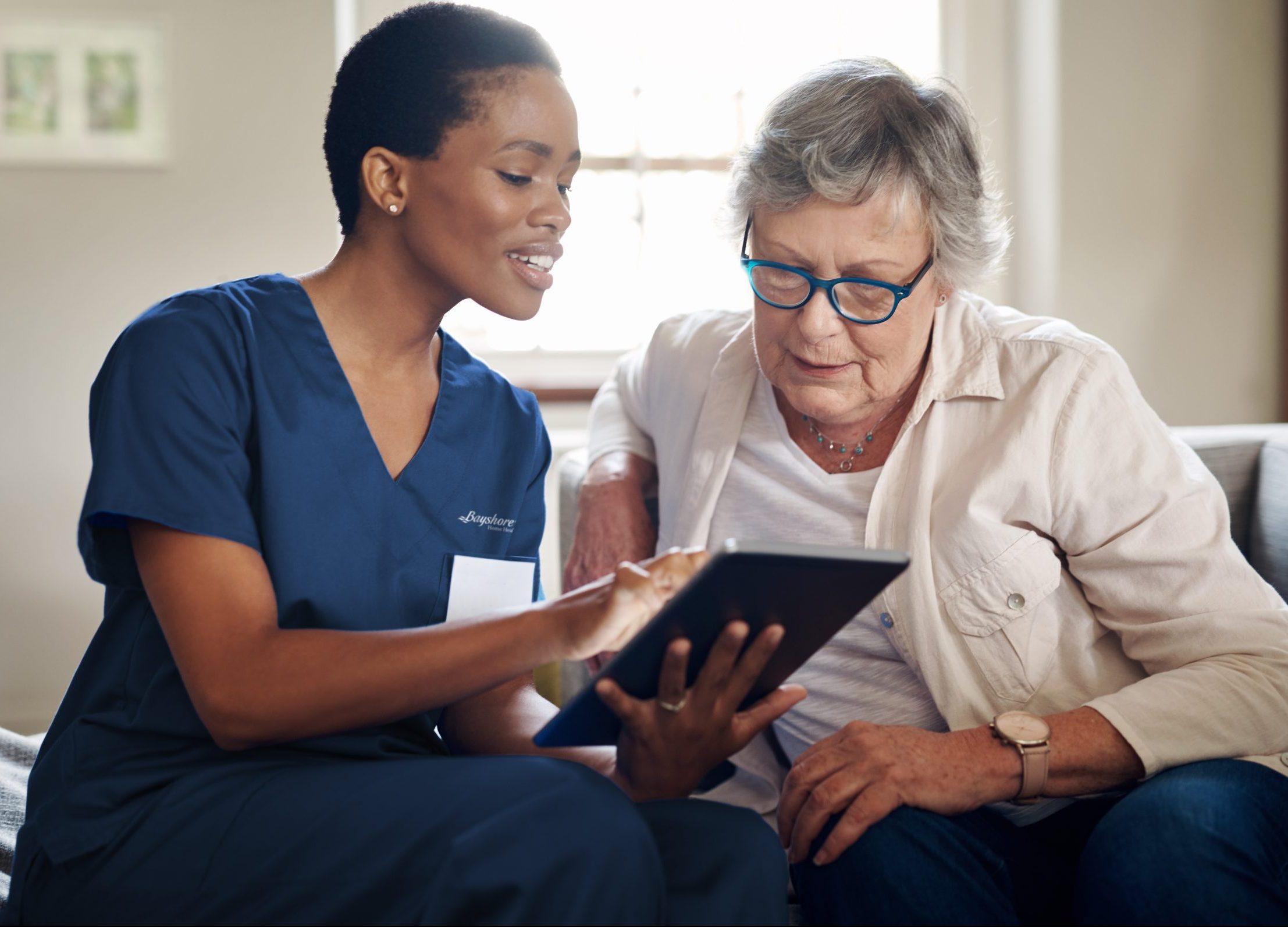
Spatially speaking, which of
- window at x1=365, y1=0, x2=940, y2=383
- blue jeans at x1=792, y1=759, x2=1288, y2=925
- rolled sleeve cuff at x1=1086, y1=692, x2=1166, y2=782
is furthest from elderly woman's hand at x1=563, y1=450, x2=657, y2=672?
window at x1=365, y1=0, x2=940, y2=383

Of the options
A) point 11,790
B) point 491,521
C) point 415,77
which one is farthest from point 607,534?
point 11,790

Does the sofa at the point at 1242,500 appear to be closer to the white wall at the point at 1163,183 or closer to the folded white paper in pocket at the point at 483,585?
the folded white paper in pocket at the point at 483,585

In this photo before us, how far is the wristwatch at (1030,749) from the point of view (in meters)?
1.17

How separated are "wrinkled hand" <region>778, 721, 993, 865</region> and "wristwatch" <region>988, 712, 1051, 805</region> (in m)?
0.03

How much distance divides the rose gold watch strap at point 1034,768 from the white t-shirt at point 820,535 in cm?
18

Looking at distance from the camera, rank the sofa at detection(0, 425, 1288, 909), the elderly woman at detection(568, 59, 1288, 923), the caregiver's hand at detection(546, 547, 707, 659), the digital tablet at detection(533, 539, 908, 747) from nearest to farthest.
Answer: the digital tablet at detection(533, 539, 908, 747) < the caregiver's hand at detection(546, 547, 707, 659) < the elderly woman at detection(568, 59, 1288, 923) < the sofa at detection(0, 425, 1288, 909)

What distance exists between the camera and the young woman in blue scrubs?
2.99 feet

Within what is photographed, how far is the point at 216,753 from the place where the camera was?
1059mm

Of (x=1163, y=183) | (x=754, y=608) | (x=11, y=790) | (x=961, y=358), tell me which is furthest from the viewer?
(x=1163, y=183)

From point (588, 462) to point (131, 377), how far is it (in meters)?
0.80

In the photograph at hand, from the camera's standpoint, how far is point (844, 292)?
134 cm

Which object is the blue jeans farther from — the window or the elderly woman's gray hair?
the window

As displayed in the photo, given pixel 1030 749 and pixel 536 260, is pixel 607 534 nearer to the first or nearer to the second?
pixel 536 260

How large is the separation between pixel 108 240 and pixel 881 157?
2277 millimetres
